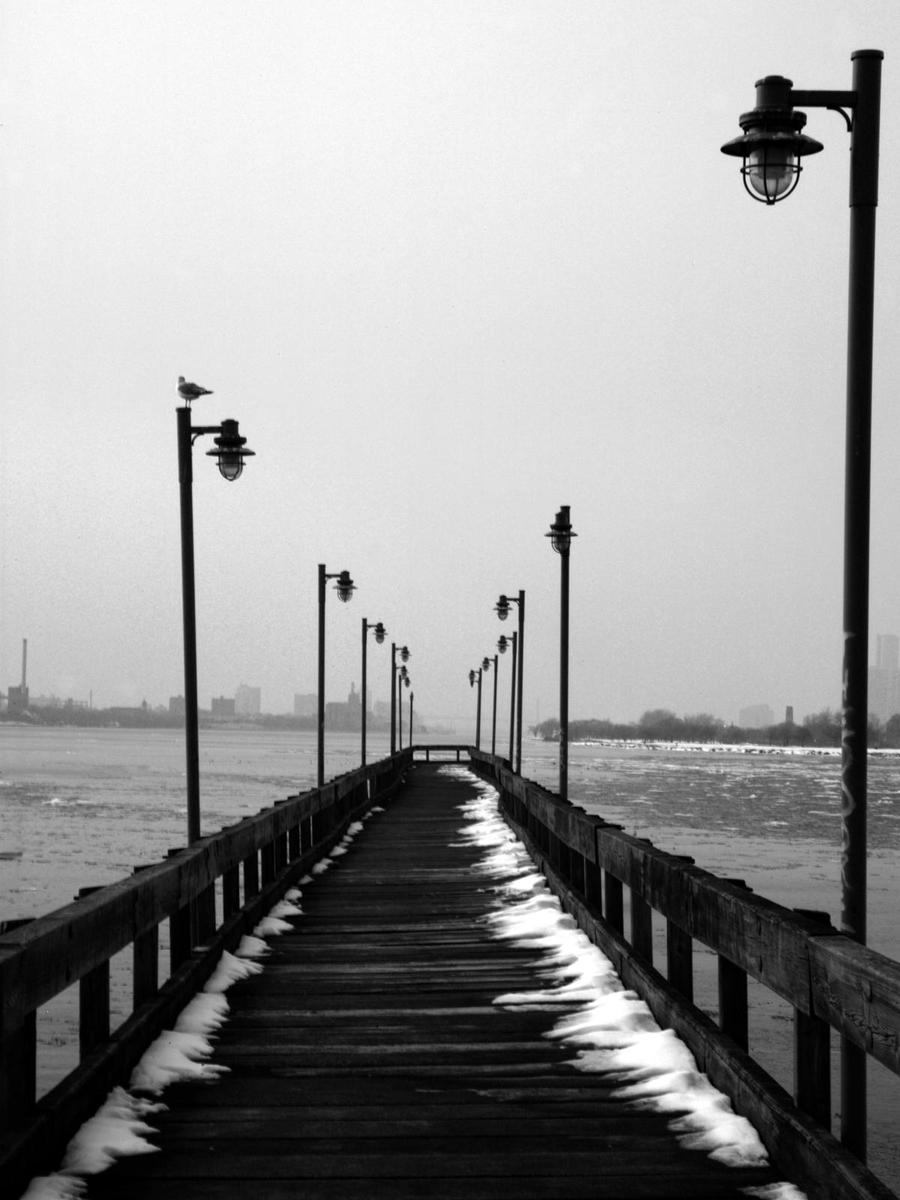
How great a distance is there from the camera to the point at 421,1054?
7.19 meters

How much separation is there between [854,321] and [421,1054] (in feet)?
13.2

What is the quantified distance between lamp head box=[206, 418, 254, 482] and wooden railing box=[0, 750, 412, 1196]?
470 cm

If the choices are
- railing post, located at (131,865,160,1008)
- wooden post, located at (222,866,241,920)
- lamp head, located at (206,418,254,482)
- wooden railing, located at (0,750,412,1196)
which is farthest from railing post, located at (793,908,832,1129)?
lamp head, located at (206,418,254,482)

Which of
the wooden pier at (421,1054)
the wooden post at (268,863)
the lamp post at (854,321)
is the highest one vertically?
the lamp post at (854,321)

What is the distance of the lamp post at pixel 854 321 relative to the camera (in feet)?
22.9

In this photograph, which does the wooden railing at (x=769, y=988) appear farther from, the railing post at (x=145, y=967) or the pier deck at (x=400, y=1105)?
the railing post at (x=145, y=967)

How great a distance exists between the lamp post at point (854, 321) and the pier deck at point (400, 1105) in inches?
58.9

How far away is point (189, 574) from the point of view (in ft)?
49.6

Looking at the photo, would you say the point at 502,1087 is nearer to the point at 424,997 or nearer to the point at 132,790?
the point at 424,997

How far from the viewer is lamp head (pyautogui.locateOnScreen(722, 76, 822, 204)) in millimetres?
7461

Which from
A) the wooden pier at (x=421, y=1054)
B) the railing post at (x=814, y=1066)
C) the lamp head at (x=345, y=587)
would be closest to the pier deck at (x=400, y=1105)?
the wooden pier at (x=421, y=1054)

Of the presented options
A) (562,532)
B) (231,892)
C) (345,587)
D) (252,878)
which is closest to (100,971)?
(231,892)

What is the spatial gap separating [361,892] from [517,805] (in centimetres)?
783

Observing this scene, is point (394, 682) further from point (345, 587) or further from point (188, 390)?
point (188, 390)
